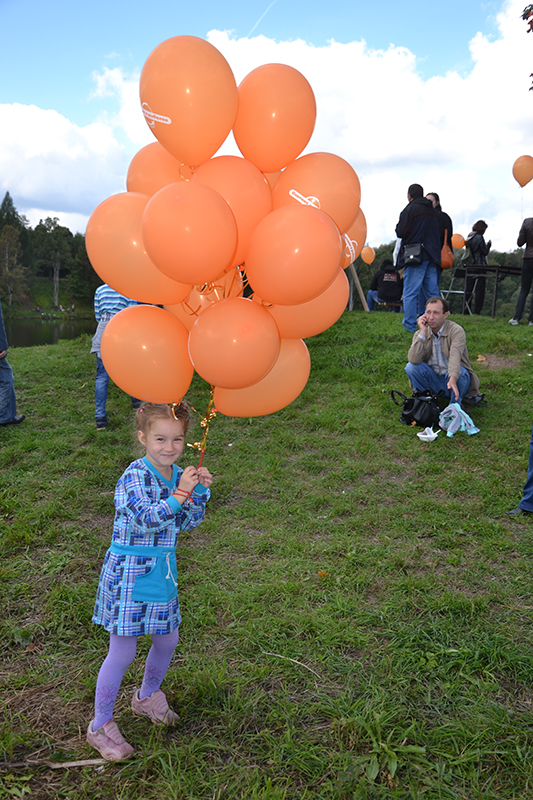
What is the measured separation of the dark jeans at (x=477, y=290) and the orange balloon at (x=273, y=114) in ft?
30.2

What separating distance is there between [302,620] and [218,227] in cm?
213

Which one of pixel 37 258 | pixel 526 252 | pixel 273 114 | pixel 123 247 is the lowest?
pixel 123 247

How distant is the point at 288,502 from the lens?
439 centimetres

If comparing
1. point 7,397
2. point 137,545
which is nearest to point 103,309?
point 7,397

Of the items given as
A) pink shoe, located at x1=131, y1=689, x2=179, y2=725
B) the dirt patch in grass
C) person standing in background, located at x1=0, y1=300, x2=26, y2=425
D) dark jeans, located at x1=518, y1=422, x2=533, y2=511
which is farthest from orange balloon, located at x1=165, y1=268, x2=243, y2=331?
the dirt patch in grass

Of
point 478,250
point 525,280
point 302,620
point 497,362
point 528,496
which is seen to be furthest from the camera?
point 478,250

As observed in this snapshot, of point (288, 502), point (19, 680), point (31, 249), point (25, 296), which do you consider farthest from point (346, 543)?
point (31, 249)

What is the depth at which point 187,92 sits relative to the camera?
191cm

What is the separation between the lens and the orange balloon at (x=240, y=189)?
6.55 feet

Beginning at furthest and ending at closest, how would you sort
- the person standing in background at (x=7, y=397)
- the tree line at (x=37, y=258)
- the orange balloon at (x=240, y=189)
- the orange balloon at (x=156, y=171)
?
the tree line at (x=37, y=258), the person standing in background at (x=7, y=397), the orange balloon at (x=156, y=171), the orange balloon at (x=240, y=189)

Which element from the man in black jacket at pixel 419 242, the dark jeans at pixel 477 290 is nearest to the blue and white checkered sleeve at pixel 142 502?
the man in black jacket at pixel 419 242

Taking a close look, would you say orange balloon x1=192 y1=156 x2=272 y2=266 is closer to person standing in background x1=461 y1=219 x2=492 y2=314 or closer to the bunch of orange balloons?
the bunch of orange balloons

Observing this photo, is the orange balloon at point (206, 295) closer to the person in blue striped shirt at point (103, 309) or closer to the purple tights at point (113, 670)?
the purple tights at point (113, 670)

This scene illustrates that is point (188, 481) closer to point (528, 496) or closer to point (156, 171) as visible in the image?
point (156, 171)
